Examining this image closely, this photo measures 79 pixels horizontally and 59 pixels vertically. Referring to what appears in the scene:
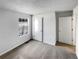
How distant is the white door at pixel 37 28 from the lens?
5.91 metres

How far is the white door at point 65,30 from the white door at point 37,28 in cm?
157

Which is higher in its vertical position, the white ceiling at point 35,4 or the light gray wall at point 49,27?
the white ceiling at point 35,4

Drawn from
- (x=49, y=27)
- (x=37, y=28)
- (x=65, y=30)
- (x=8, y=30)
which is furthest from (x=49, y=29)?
(x=8, y=30)

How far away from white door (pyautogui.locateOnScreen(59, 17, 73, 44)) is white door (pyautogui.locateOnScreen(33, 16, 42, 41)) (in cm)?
157

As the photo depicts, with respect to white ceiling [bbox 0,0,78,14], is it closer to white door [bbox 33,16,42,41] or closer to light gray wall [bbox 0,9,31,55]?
light gray wall [bbox 0,9,31,55]

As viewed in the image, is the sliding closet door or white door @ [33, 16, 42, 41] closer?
the sliding closet door

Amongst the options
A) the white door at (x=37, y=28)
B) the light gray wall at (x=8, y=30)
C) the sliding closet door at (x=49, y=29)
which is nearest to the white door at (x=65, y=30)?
the sliding closet door at (x=49, y=29)

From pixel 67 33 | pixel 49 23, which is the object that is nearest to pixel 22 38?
pixel 49 23

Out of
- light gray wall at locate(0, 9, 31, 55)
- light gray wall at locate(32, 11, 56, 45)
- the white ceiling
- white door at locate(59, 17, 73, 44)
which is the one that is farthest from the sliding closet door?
light gray wall at locate(0, 9, 31, 55)

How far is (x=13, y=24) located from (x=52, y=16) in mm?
2594

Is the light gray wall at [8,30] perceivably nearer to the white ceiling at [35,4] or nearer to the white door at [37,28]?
the white ceiling at [35,4]

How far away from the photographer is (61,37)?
5.59 meters

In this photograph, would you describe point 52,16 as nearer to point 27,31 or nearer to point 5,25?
point 27,31

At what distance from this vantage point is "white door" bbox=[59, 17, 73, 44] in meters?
5.12
